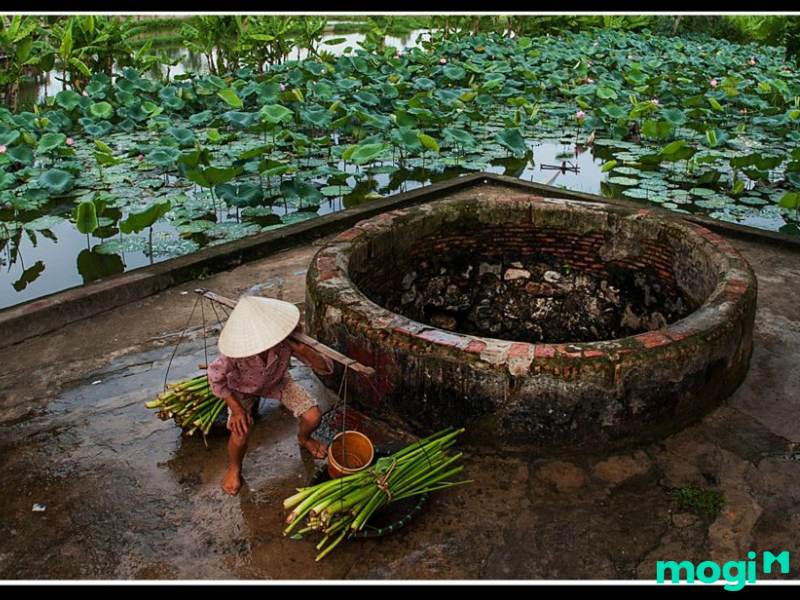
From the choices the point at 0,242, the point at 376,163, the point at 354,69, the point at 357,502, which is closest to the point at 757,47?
the point at 354,69

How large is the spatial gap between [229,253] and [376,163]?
12.9ft

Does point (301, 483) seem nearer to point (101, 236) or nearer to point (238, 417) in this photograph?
point (238, 417)

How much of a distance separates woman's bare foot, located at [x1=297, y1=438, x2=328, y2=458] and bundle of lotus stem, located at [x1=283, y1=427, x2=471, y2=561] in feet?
1.02

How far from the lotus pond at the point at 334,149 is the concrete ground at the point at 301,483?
2042mm

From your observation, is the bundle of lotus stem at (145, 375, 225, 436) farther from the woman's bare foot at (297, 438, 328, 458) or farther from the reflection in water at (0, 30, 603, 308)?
the reflection in water at (0, 30, 603, 308)

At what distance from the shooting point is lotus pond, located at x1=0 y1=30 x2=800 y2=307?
249 inches

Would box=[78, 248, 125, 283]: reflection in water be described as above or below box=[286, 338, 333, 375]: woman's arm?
below

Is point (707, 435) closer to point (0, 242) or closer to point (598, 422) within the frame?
point (598, 422)

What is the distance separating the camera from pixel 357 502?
2686mm

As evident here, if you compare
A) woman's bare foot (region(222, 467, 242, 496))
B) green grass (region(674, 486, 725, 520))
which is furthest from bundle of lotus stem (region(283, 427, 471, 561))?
green grass (region(674, 486, 725, 520))

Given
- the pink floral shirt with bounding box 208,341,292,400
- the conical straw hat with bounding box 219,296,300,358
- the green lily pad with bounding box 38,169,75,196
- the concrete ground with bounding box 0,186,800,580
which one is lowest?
the green lily pad with bounding box 38,169,75,196

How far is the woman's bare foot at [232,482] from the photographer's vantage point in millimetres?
3004

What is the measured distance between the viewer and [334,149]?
8789 millimetres

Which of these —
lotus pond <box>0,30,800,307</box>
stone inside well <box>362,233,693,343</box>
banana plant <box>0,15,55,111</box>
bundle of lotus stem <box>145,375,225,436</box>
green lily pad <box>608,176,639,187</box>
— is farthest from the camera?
banana plant <box>0,15,55,111</box>
